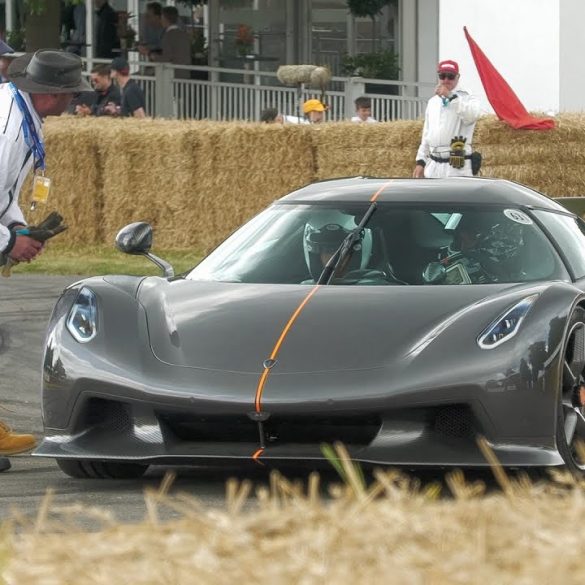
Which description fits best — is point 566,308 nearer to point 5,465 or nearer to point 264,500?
point 5,465

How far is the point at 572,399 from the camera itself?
6.66 m

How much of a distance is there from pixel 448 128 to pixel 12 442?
365 inches

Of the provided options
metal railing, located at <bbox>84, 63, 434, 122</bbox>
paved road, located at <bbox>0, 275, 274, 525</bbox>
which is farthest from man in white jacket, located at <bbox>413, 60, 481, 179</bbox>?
metal railing, located at <bbox>84, 63, 434, 122</bbox>

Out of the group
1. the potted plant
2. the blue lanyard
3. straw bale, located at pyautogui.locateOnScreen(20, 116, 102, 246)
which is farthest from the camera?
the potted plant

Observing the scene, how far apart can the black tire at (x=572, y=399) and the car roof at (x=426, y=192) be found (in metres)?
1.17

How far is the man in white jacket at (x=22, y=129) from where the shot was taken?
7.62 m

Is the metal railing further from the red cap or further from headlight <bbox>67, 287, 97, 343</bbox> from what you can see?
headlight <bbox>67, 287, 97, 343</bbox>

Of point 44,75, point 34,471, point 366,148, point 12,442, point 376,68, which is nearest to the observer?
point 34,471

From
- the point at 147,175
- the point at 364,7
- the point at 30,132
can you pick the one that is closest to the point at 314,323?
the point at 30,132

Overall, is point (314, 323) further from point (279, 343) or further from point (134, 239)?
point (134, 239)

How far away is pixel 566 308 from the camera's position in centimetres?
661

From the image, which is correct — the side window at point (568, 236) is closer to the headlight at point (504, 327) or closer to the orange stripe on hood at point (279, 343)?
the headlight at point (504, 327)

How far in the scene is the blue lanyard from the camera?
768 centimetres

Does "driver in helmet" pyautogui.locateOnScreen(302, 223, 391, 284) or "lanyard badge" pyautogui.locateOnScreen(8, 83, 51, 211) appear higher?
"lanyard badge" pyautogui.locateOnScreen(8, 83, 51, 211)
